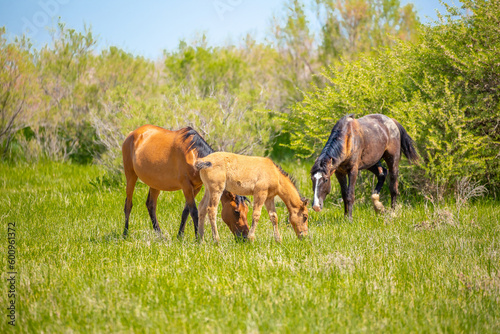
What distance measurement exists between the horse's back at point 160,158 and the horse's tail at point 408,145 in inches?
181

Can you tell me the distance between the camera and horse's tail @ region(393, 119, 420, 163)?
9.20 m

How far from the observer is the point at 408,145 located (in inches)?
363

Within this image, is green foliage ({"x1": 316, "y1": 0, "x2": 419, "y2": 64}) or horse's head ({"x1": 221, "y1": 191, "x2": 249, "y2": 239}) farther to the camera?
green foliage ({"x1": 316, "y1": 0, "x2": 419, "y2": 64})

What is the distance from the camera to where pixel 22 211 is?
9.04 metres

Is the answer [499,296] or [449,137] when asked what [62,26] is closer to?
[449,137]

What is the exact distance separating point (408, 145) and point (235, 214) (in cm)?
434

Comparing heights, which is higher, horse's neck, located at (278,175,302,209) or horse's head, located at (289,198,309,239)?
horse's neck, located at (278,175,302,209)

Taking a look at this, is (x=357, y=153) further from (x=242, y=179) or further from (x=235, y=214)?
(x=242, y=179)

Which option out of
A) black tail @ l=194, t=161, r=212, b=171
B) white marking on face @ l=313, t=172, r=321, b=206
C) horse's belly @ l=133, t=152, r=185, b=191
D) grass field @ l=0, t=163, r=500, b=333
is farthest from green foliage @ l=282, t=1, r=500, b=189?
black tail @ l=194, t=161, r=212, b=171

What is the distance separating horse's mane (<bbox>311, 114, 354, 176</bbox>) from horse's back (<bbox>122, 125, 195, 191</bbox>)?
201 cm

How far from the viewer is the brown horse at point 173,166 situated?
6.82m

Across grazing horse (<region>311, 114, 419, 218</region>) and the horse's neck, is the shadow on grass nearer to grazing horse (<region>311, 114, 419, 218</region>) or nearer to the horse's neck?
the horse's neck

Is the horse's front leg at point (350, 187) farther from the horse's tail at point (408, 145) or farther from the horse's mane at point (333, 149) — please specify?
the horse's tail at point (408, 145)

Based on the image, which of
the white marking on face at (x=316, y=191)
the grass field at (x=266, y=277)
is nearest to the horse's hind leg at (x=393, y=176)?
the grass field at (x=266, y=277)
